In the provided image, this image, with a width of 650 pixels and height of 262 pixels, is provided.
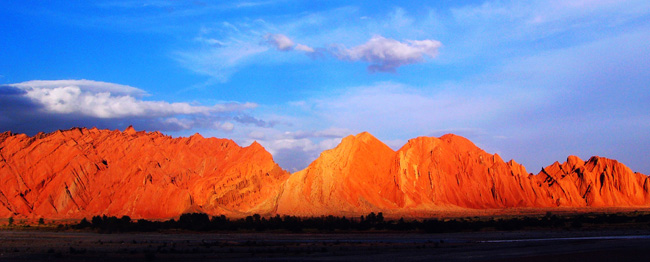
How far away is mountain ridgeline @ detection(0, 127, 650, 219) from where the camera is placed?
252 feet

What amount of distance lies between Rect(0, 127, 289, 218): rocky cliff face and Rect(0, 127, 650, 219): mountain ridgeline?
153 millimetres

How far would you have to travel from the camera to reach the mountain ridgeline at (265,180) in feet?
252

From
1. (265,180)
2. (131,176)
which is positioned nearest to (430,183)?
(265,180)

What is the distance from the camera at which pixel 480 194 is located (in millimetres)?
80188

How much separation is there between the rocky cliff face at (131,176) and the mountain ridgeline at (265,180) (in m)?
0.15

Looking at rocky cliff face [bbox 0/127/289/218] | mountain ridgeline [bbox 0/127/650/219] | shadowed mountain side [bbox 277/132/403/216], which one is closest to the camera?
shadowed mountain side [bbox 277/132/403/216]

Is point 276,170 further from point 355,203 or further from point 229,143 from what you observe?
point 355,203

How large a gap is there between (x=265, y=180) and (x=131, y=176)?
19025mm

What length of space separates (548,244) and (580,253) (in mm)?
5368

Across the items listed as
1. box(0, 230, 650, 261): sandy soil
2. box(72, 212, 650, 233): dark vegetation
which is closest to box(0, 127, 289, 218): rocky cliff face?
box(72, 212, 650, 233): dark vegetation

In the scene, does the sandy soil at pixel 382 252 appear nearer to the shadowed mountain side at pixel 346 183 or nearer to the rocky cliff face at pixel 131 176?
the shadowed mountain side at pixel 346 183

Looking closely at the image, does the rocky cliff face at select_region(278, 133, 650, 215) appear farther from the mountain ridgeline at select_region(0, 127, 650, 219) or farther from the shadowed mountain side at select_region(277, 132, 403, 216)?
the mountain ridgeline at select_region(0, 127, 650, 219)

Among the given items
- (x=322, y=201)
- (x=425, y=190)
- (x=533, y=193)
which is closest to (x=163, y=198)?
(x=322, y=201)

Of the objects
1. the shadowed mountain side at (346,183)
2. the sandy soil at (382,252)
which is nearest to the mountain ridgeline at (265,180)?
the shadowed mountain side at (346,183)
